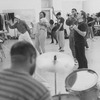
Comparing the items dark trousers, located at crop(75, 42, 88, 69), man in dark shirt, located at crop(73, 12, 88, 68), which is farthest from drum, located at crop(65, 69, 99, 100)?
dark trousers, located at crop(75, 42, 88, 69)

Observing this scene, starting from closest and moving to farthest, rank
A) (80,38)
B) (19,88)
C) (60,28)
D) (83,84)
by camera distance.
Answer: (19,88), (83,84), (80,38), (60,28)

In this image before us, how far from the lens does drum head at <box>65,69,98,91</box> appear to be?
3145mm

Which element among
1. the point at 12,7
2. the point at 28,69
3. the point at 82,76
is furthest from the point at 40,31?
the point at 12,7

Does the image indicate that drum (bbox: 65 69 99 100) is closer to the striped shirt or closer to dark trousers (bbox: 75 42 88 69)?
the striped shirt

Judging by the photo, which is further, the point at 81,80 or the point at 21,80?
the point at 81,80

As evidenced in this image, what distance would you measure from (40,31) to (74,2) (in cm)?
861

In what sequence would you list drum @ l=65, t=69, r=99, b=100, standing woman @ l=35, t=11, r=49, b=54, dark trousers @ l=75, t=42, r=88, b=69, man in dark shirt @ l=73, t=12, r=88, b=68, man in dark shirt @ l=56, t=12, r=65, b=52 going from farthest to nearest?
man in dark shirt @ l=56, t=12, r=65, b=52 → standing woman @ l=35, t=11, r=49, b=54 → dark trousers @ l=75, t=42, r=88, b=69 → man in dark shirt @ l=73, t=12, r=88, b=68 → drum @ l=65, t=69, r=99, b=100

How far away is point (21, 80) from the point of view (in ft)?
4.85

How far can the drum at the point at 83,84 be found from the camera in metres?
3.10

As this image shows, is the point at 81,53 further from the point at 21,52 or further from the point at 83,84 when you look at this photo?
the point at 21,52

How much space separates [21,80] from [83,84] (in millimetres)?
1810

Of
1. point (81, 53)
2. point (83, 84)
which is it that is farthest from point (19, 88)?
point (81, 53)

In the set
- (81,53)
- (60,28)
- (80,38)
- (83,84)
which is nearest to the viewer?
(83,84)

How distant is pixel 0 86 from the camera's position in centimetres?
149
